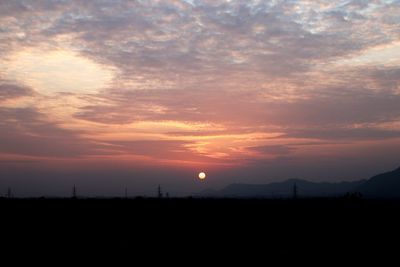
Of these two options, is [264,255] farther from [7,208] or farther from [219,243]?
[7,208]

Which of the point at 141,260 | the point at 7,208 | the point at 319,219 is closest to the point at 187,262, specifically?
the point at 141,260

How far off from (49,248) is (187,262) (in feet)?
27.5

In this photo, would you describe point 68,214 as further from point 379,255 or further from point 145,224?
point 379,255

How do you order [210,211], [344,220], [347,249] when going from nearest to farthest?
1. [347,249]
2. [344,220]
3. [210,211]

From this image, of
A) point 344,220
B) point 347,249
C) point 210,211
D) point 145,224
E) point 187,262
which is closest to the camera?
point 187,262

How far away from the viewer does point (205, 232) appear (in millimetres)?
31469

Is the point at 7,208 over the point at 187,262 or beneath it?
over

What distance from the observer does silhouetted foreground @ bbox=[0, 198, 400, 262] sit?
2556 centimetres

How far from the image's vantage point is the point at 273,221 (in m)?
36.8

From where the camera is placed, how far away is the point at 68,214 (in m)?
39.2

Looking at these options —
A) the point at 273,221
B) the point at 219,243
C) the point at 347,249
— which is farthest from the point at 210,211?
the point at 347,249

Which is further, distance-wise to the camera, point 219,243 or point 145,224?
point 145,224

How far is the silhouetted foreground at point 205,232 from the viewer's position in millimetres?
25562

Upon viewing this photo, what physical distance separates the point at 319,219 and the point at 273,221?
13.3 ft
